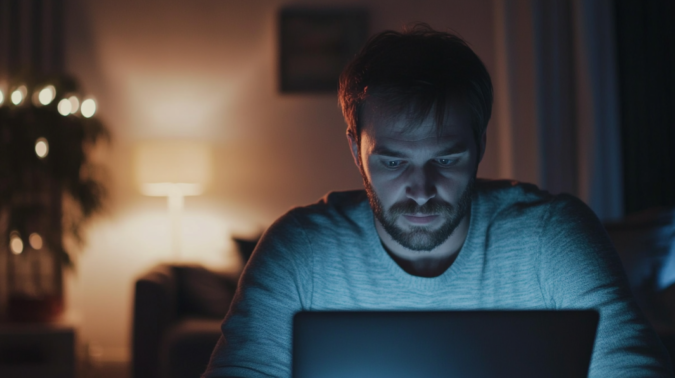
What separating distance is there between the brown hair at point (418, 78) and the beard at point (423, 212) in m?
0.13

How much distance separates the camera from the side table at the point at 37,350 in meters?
2.78

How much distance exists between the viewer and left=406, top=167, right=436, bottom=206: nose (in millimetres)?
1010

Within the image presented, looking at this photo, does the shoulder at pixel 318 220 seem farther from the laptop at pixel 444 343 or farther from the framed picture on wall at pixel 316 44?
the framed picture on wall at pixel 316 44

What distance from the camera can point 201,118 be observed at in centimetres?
356

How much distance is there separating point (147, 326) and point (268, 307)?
5.75 ft

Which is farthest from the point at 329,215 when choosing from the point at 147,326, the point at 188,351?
the point at 147,326

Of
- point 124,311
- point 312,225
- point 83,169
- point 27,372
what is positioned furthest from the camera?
point 124,311

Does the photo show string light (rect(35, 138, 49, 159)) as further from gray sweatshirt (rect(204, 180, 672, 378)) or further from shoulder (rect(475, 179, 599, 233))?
shoulder (rect(475, 179, 599, 233))

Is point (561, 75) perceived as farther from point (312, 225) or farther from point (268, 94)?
point (312, 225)

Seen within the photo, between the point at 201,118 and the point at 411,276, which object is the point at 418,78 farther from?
the point at 201,118

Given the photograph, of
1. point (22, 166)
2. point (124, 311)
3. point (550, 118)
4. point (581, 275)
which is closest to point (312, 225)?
point (581, 275)

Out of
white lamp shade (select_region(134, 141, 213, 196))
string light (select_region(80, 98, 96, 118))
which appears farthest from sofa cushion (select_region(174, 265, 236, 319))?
string light (select_region(80, 98, 96, 118))

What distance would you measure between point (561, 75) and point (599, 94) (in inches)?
9.7

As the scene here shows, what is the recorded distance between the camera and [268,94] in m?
3.59
